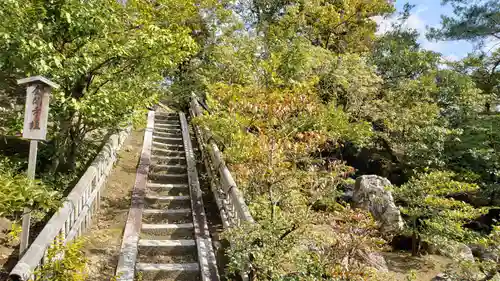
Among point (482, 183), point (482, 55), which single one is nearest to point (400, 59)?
point (482, 55)

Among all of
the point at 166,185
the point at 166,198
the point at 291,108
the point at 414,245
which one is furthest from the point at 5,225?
the point at 414,245

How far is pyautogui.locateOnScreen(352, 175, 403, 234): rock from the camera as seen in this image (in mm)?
9906

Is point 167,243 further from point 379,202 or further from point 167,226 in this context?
point 379,202

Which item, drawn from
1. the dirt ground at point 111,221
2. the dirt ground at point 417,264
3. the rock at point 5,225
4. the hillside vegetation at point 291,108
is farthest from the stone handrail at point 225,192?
the dirt ground at point 417,264

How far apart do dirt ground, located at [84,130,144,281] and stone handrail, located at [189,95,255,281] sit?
1.82 metres

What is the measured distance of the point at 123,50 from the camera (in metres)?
5.86

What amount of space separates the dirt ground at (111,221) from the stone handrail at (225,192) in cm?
182

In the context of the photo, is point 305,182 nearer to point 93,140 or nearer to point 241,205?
point 241,205

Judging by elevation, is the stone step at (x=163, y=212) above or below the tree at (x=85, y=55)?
below

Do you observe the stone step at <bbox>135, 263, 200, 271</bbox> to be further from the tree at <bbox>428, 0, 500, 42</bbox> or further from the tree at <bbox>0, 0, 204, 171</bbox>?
the tree at <bbox>428, 0, 500, 42</bbox>

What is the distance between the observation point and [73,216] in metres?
4.98

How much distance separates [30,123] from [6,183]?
82cm

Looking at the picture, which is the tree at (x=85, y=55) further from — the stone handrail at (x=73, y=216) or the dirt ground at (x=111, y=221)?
the dirt ground at (x=111, y=221)

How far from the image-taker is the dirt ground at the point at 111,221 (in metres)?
4.93
